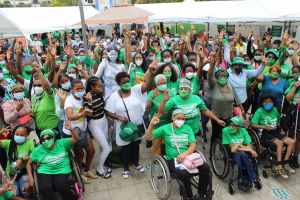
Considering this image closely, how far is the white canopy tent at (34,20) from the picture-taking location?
835cm

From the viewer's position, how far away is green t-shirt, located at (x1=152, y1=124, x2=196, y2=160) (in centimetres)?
340

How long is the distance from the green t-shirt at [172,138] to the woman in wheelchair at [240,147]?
2.20ft

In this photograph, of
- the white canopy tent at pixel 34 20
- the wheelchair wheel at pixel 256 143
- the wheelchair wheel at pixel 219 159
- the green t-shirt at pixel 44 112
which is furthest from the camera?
the white canopy tent at pixel 34 20

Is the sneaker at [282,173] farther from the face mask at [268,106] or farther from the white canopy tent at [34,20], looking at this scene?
the white canopy tent at [34,20]

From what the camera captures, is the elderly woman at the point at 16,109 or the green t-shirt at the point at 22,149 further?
the elderly woman at the point at 16,109

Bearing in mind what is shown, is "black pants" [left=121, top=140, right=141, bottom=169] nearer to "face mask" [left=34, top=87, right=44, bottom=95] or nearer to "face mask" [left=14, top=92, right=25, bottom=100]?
"face mask" [left=34, top=87, right=44, bottom=95]

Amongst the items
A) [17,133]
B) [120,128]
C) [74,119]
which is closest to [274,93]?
[120,128]

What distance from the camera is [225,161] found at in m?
3.72

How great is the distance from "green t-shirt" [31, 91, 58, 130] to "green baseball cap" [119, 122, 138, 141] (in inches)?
49.9

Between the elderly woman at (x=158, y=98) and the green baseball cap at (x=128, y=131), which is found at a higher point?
the elderly woman at (x=158, y=98)

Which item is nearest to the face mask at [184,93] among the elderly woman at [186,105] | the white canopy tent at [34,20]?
the elderly woman at [186,105]

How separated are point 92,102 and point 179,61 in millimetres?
3102

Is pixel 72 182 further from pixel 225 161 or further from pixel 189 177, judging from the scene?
pixel 225 161

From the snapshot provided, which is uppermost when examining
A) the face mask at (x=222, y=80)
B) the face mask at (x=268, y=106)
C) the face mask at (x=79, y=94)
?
the face mask at (x=222, y=80)
